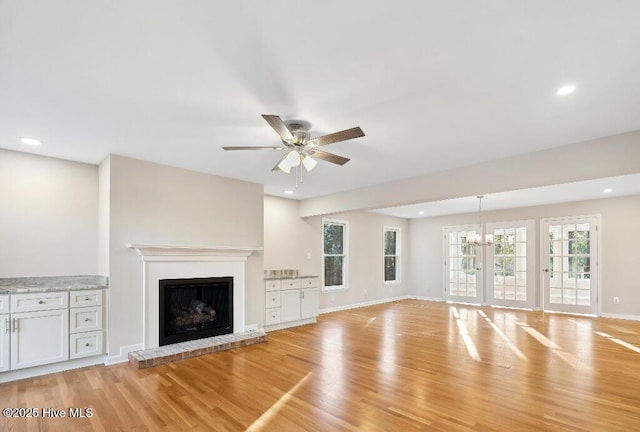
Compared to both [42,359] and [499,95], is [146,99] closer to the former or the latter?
[499,95]

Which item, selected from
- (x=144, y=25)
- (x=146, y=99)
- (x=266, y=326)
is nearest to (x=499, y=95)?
(x=144, y=25)

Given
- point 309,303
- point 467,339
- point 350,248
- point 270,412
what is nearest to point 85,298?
point 270,412

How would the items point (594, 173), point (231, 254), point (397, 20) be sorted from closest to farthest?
point (397, 20), point (594, 173), point (231, 254)

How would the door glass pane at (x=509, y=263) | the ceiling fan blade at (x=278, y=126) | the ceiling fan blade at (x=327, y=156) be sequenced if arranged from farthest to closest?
the door glass pane at (x=509, y=263) → the ceiling fan blade at (x=327, y=156) → the ceiling fan blade at (x=278, y=126)

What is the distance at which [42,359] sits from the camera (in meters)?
3.79

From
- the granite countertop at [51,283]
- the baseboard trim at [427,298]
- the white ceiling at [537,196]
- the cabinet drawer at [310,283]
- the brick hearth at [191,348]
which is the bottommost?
the baseboard trim at [427,298]

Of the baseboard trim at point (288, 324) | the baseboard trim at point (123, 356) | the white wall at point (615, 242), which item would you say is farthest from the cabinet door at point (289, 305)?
the white wall at point (615, 242)

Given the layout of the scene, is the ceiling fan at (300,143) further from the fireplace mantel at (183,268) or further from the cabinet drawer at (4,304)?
the cabinet drawer at (4,304)

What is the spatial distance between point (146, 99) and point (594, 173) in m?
4.47

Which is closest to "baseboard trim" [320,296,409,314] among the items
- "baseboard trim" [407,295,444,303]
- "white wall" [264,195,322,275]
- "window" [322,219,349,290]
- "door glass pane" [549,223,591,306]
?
"baseboard trim" [407,295,444,303]

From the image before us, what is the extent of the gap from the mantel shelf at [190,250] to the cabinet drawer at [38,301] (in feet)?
2.88

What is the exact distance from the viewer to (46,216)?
4.42 meters

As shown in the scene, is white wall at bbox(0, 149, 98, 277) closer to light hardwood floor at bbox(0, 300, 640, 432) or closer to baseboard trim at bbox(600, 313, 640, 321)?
light hardwood floor at bbox(0, 300, 640, 432)

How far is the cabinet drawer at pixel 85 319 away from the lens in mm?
4000
